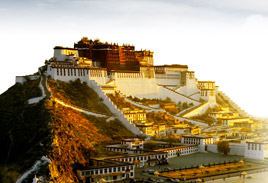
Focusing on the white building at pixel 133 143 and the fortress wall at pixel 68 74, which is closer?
the white building at pixel 133 143

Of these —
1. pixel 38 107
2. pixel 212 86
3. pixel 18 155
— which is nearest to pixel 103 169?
pixel 18 155

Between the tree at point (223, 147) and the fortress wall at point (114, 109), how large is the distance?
11057 millimetres

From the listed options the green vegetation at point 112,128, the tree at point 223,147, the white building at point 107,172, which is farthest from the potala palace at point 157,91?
the white building at point 107,172

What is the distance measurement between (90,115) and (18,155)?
726 inches

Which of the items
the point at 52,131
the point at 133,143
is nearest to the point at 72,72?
the point at 133,143

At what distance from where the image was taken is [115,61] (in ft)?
289

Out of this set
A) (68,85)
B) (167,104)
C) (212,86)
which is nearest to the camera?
(68,85)

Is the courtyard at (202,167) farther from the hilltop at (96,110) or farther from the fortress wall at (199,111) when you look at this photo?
the fortress wall at (199,111)

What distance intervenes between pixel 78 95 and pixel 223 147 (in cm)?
2244

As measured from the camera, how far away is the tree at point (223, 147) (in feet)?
210

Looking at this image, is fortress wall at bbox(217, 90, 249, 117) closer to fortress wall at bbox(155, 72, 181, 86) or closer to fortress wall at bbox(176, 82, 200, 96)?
fortress wall at bbox(176, 82, 200, 96)

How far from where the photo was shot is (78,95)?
71250mm

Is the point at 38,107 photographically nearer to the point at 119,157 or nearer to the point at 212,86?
the point at 119,157

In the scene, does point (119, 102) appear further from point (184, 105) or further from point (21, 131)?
point (21, 131)
